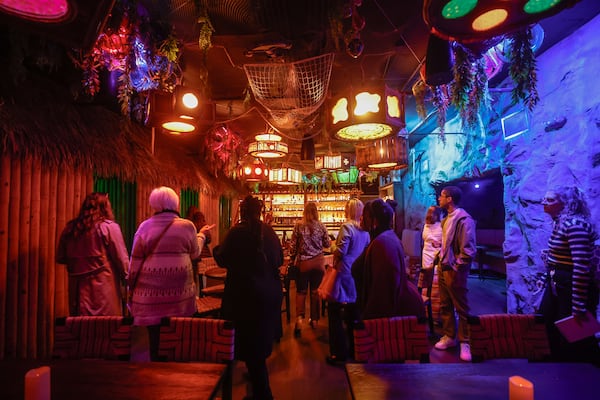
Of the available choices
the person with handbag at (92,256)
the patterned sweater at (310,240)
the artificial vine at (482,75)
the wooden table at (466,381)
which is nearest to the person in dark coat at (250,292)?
the wooden table at (466,381)

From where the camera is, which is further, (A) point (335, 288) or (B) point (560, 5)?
(A) point (335, 288)

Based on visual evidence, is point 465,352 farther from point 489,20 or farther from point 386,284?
point 489,20

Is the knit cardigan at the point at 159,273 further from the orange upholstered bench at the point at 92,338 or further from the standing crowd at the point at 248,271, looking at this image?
the orange upholstered bench at the point at 92,338

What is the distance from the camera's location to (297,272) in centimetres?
449

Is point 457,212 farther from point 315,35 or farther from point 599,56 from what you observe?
point 315,35

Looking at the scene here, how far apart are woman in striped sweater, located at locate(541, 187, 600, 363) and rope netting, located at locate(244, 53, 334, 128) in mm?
2454

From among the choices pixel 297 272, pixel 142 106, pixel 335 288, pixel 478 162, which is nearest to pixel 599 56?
pixel 478 162

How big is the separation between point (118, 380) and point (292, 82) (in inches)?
112

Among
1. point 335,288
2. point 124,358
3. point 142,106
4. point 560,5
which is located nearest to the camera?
point 560,5

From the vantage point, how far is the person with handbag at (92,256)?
283 cm

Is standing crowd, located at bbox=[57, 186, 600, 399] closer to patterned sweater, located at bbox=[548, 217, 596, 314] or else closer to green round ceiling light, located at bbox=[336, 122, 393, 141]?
patterned sweater, located at bbox=[548, 217, 596, 314]

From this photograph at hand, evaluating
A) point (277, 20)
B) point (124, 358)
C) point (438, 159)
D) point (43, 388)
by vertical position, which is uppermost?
point (277, 20)

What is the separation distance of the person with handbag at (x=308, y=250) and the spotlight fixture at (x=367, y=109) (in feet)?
5.77

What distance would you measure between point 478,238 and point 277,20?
877 cm
